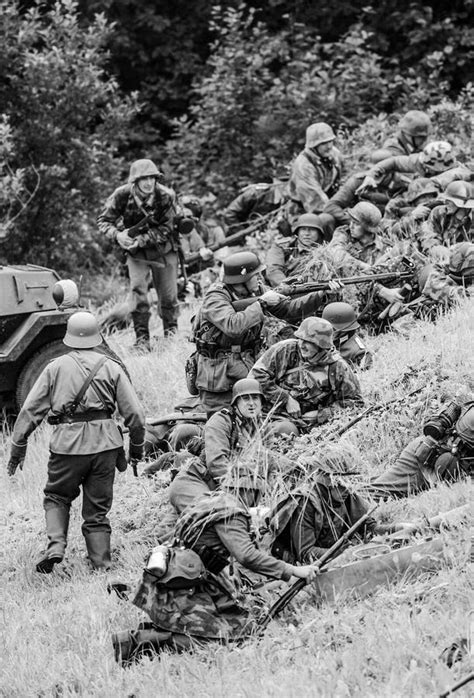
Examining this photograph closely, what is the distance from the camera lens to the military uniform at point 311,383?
27.1 ft

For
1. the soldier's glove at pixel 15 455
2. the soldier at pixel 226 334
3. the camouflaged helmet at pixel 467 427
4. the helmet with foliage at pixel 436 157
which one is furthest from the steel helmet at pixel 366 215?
the soldier's glove at pixel 15 455

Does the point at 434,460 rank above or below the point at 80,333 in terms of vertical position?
below

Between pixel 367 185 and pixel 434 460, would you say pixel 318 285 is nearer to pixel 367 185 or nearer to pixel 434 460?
pixel 434 460

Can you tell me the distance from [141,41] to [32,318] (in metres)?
12.1

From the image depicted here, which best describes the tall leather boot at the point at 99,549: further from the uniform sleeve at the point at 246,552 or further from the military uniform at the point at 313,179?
the military uniform at the point at 313,179

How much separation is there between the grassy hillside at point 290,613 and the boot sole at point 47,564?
14 centimetres

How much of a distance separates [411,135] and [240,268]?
5137 mm

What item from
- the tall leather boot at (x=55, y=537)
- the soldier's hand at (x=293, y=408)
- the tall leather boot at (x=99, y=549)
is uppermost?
the soldier's hand at (x=293, y=408)

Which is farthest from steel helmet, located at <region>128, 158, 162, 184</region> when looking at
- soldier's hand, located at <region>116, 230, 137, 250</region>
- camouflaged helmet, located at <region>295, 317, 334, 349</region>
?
camouflaged helmet, located at <region>295, 317, 334, 349</region>

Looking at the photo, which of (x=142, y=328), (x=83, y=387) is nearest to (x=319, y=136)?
(x=142, y=328)

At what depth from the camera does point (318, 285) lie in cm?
988

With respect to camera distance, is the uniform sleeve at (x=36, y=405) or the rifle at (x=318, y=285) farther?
the rifle at (x=318, y=285)

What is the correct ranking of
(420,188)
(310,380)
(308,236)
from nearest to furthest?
(310,380)
(308,236)
(420,188)

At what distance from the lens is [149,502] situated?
844 centimetres
